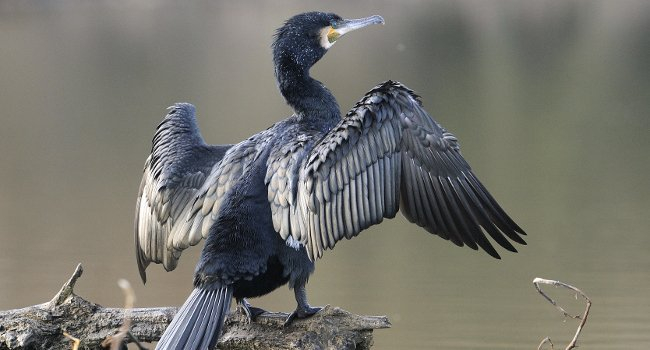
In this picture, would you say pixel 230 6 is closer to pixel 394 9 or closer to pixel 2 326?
pixel 394 9

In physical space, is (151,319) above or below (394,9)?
below

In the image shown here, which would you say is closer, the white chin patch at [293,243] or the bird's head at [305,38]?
the white chin patch at [293,243]

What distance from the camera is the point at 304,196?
4605mm

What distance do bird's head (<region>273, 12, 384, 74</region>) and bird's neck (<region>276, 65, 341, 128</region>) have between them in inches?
→ 1.7

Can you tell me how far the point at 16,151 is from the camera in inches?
590

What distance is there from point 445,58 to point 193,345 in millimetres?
19964

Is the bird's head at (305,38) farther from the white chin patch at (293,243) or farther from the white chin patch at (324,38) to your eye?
the white chin patch at (293,243)

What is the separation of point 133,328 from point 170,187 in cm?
78

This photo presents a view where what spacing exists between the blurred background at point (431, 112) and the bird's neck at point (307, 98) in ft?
7.39

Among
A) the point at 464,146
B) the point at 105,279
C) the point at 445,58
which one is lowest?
the point at 105,279

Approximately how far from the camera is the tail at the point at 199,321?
4.26m

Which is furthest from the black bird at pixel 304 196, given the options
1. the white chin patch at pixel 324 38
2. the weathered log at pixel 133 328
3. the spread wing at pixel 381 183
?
the white chin patch at pixel 324 38

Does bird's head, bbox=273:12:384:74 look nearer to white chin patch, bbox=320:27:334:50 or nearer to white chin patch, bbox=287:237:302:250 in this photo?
white chin patch, bbox=320:27:334:50

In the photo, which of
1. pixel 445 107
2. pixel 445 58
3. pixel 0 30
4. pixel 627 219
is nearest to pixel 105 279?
pixel 627 219
